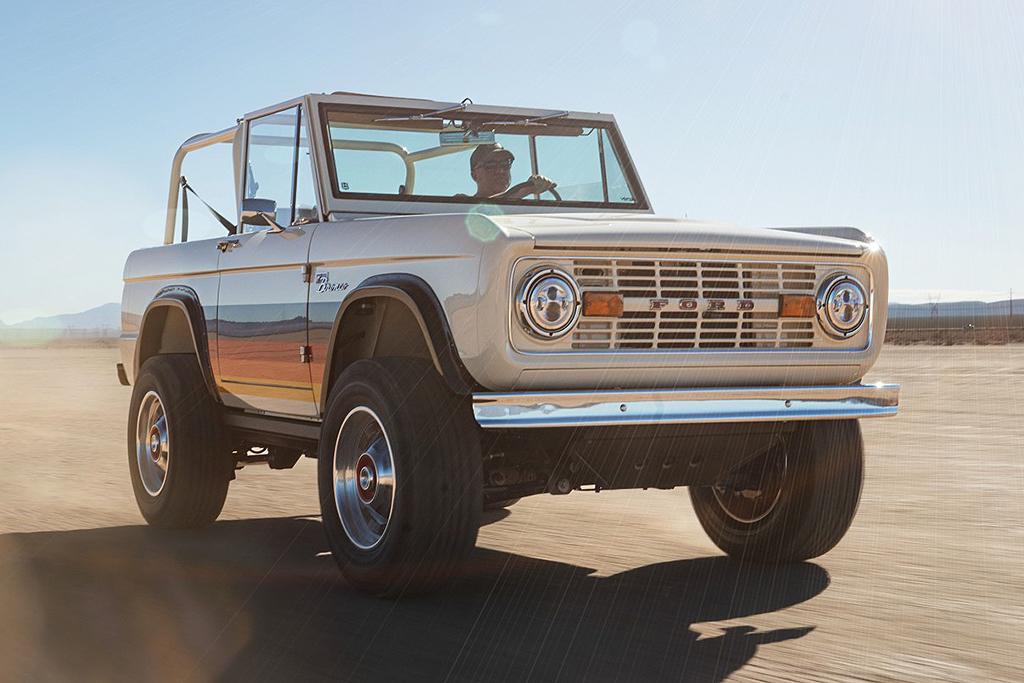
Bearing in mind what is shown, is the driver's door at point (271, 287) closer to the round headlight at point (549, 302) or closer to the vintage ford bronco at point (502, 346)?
the vintage ford bronco at point (502, 346)

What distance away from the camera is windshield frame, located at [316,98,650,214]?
22.4 feet

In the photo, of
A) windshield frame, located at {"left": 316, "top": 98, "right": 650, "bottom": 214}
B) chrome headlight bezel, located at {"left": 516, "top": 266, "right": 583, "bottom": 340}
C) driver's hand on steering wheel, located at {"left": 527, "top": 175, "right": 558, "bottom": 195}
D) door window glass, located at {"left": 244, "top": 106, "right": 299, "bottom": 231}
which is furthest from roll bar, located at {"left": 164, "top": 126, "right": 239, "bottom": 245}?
chrome headlight bezel, located at {"left": 516, "top": 266, "right": 583, "bottom": 340}

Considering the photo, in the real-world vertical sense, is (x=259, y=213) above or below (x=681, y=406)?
above

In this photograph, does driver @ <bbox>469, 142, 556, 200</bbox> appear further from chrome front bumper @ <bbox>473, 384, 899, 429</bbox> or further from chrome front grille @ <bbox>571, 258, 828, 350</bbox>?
chrome front bumper @ <bbox>473, 384, 899, 429</bbox>

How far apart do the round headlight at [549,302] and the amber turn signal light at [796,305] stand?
0.93 meters

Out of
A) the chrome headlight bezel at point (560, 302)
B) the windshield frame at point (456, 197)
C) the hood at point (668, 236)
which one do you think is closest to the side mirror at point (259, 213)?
the windshield frame at point (456, 197)

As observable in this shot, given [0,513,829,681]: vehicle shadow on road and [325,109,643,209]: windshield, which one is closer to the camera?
[0,513,829,681]: vehicle shadow on road

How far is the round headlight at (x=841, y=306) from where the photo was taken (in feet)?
18.8

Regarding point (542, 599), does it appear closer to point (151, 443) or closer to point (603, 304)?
point (603, 304)

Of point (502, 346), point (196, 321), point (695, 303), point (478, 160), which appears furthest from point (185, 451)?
point (695, 303)

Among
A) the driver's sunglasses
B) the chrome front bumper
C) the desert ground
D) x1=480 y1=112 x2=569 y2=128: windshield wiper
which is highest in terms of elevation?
x1=480 y1=112 x2=569 y2=128: windshield wiper

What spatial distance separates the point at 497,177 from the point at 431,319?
2098 millimetres

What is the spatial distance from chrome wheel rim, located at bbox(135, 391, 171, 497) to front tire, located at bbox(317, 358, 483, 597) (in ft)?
7.41

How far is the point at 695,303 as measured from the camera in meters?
5.45
